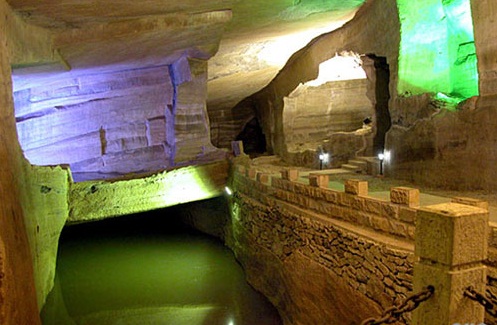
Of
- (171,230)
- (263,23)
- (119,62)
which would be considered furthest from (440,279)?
(171,230)

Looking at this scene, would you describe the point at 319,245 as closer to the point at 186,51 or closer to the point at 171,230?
the point at 186,51

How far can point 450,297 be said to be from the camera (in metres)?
2.86

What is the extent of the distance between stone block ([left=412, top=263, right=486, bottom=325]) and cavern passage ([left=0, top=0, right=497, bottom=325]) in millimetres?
12

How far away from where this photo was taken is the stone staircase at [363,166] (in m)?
11.4

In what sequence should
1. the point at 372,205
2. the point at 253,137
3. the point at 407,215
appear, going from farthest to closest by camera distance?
the point at 253,137 → the point at 372,205 → the point at 407,215

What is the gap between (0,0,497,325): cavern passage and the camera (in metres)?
5.55

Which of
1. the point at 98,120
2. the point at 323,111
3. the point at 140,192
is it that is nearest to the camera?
the point at 140,192

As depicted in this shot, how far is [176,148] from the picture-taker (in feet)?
39.1

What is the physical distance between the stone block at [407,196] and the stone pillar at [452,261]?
2.55m

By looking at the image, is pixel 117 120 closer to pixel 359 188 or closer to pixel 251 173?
pixel 251 173

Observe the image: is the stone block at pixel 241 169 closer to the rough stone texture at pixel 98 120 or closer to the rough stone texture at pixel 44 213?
the rough stone texture at pixel 98 120

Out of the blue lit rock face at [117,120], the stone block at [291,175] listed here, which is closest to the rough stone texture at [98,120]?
the blue lit rock face at [117,120]

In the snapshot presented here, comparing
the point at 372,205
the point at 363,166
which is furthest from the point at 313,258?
the point at 363,166

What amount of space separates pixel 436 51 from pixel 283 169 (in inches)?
183
